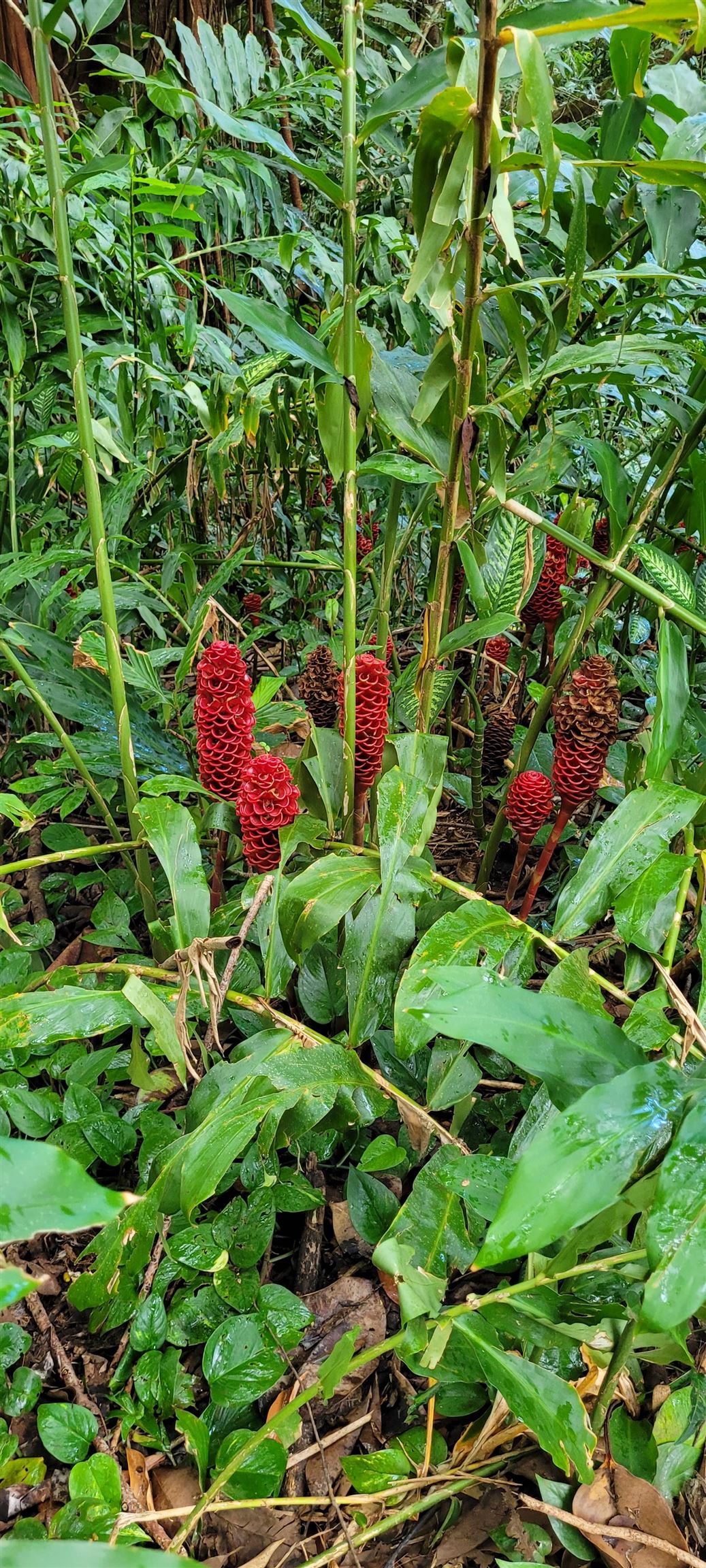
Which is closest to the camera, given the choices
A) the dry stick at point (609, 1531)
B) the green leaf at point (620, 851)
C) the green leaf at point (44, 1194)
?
the green leaf at point (44, 1194)

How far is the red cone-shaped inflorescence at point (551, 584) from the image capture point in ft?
4.00

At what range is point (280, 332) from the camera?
80cm

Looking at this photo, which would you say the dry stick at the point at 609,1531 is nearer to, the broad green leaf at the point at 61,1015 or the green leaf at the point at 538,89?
the broad green leaf at the point at 61,1015

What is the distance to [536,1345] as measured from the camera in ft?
2.32

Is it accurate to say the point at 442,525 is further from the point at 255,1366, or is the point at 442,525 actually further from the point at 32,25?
the point at 255,1366

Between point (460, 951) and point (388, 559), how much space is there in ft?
1.76

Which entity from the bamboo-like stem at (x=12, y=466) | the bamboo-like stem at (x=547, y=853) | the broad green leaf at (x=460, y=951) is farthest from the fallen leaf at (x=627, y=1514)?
the bamboo-like stem at (x=12, y=466)

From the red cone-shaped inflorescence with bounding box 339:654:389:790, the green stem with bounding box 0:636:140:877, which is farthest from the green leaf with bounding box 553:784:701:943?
the green stem with bounding box 0:636:140:877

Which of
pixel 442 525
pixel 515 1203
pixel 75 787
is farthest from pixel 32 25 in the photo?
pixel 515 1203

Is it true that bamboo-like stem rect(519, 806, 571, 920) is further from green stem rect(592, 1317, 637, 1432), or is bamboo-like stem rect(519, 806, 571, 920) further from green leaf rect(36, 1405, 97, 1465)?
green leaf rect(36, 1405, 97, 1465)

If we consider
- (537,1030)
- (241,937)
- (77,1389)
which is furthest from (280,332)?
(77,1389)

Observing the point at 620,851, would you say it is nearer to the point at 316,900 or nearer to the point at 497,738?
the point at 316,900

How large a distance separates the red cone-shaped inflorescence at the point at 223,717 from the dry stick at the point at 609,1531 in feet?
2.08

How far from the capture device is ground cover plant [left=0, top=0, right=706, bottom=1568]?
0.63 meters
